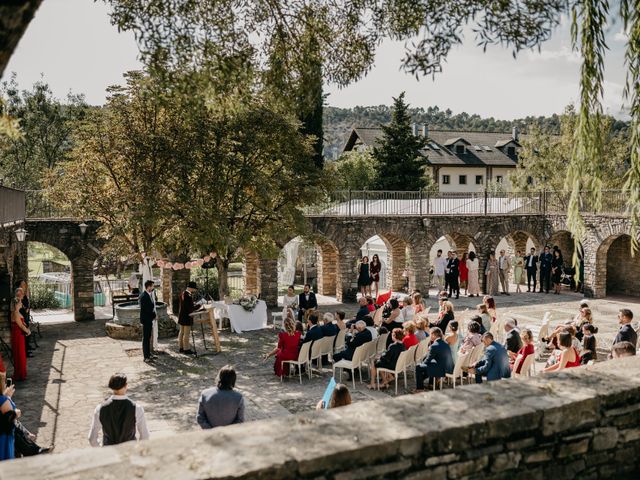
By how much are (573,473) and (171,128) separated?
1318 centimetres

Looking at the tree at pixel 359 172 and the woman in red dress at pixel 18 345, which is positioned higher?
the tree at pixel 359 172

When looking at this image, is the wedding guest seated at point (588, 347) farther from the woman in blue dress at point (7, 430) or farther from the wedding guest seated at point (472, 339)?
the woman in blue dress at point (7, 430)

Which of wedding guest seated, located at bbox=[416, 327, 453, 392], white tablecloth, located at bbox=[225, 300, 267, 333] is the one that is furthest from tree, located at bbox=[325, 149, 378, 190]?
wedding guest seated, located at bbox=[416, 327, 453, 392]

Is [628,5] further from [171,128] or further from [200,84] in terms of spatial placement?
[171,128]

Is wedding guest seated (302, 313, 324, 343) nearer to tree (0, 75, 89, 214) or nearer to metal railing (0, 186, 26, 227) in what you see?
metal railing (0, 186, 26, 227)

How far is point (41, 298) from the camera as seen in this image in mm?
22125

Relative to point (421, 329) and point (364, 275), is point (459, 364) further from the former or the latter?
point (364, 275)

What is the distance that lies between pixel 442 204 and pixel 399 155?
14.7m

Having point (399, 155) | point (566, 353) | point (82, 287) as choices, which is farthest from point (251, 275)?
point (399, 155)

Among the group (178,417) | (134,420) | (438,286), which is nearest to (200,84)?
(134,420)

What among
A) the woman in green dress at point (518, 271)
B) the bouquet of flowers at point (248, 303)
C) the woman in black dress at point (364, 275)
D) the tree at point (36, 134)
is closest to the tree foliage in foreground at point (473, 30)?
the bouquet of flowers at point (248, 303)

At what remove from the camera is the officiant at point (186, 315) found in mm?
13695

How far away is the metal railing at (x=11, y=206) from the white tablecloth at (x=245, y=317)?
607 centimetres

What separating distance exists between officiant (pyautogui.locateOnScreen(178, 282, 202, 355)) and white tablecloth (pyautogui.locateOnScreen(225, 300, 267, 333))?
8.98 ft
